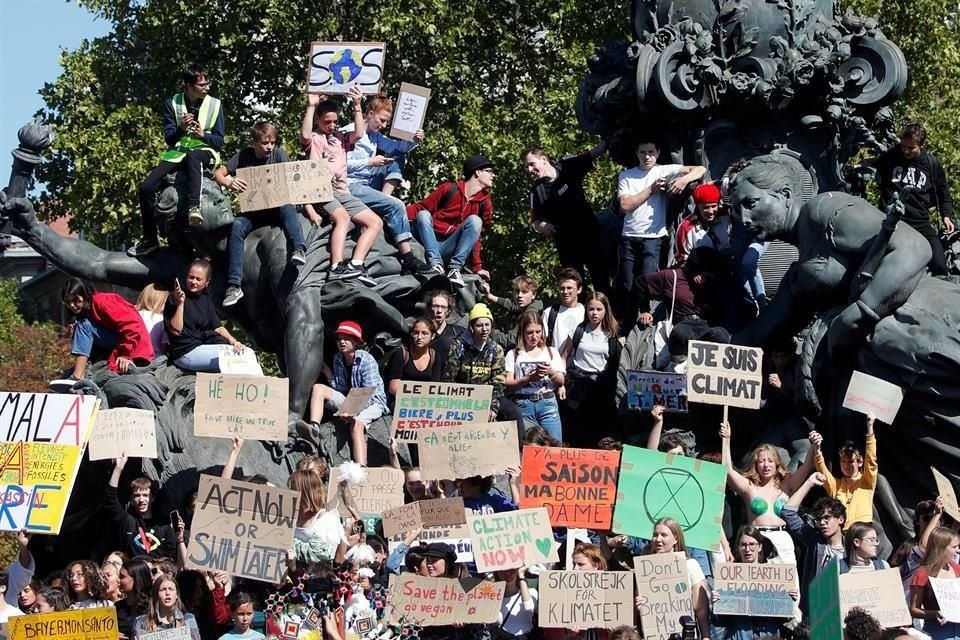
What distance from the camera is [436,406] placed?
52.6 feet

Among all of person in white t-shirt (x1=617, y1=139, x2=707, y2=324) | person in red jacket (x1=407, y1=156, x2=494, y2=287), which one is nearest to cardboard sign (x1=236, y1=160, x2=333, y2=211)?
person in red jacket (x1=407, y1=156, x2=494, y2=287)

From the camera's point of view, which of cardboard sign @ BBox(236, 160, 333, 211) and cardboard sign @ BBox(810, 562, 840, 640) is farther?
cardboard sign @ BBox(236, 160, 333, 211)

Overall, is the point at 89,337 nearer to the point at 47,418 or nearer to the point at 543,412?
the point at 47,418

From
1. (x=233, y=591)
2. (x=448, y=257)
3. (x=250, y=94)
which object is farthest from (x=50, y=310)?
(x=233, y=591)

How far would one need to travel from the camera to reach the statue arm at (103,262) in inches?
712

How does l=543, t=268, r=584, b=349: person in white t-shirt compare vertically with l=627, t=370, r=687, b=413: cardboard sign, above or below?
above

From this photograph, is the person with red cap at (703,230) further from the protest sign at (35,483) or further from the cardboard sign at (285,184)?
the protest sign at (35,483)

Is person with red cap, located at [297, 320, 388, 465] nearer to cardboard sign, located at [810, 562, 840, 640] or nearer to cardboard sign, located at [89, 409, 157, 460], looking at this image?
cardboard sign, located at [89, 409, 157, 460]

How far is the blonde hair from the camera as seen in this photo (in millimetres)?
17594

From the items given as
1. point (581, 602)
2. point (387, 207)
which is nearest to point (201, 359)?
point (387, 207)

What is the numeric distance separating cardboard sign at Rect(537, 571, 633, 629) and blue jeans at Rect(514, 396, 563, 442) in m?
3.30

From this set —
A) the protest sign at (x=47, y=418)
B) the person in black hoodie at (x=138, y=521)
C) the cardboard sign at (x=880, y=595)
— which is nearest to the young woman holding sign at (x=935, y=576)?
the cardboard sign at (x=880, y=595)

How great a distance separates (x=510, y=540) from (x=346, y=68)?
6.27 meters

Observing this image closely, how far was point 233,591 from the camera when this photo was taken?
14.2 meters
